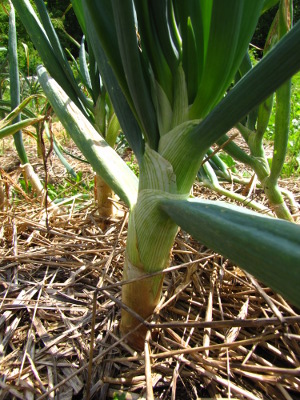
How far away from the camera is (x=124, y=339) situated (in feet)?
1.68

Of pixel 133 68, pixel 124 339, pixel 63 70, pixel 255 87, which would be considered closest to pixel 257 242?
pixel 255 87

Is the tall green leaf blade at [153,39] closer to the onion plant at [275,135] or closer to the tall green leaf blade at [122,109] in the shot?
the tall green leaf blade at [122,109]

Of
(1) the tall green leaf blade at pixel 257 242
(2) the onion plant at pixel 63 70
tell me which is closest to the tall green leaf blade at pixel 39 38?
(2) the onion plant at pixel 63 70

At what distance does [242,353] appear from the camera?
500 millimetres

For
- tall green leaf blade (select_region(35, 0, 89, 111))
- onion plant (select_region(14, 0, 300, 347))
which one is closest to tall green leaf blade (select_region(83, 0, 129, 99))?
onion plant (select_region(14, 0, 300, 347))

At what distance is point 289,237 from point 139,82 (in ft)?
0.87

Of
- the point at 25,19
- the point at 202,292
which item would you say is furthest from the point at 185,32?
the point at 202,292

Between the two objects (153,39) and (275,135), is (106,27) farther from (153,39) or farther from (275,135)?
(275,135)

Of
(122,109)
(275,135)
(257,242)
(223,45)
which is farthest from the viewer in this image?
(275,135)

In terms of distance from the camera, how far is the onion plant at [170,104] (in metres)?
0.29

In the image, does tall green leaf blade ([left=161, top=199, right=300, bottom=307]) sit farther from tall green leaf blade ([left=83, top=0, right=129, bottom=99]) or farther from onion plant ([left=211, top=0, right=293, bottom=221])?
onion plant ([left=211, top=0, right=293, bottom=221])

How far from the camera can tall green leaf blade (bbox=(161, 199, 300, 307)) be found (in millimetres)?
212

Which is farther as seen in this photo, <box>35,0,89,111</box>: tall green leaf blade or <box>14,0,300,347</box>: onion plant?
<box>35,0,89,111</box>: tall green leaf blade

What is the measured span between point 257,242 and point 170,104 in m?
0.28
